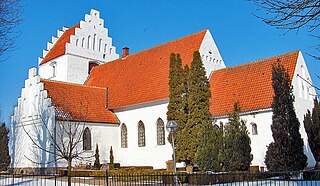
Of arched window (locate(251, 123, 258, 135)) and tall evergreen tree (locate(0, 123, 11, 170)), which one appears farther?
tall evergreen tree (locate(0, 123, 11, 170))

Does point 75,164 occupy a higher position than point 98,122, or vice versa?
point 98,122

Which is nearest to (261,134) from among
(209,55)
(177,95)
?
(177,95)

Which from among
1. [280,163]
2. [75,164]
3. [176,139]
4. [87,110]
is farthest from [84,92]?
[280,163]

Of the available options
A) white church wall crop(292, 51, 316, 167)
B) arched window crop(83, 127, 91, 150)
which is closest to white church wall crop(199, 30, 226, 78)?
white church wall crop(292, 51, 316, 167)

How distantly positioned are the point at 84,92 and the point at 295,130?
18.6 meters

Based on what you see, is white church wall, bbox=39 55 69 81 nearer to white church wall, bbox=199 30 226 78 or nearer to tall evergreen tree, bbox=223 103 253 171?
white church wall, bbox=199 30 226 78

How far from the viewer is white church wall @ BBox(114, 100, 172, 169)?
2642cm

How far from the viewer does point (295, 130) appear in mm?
17438

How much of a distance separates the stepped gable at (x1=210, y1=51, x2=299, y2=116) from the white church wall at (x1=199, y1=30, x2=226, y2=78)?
137 centimetres

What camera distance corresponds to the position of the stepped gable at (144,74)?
27906mm

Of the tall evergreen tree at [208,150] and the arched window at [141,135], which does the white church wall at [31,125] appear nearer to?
the arched window at [141,135]

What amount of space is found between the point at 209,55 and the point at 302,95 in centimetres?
791

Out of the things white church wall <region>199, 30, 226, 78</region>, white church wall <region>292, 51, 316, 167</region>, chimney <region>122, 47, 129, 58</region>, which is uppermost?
chimney <region>122, 47, 129, 58</region>

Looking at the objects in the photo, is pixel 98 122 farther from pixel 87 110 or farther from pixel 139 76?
pixel 139 76
